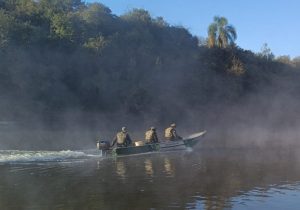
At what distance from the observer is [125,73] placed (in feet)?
195

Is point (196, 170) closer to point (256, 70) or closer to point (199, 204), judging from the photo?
point (199, 204)

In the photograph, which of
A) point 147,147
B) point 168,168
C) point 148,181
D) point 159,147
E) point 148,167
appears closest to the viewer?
point 148,181

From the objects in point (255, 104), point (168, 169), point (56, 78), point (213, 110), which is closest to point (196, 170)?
point (168, 169)

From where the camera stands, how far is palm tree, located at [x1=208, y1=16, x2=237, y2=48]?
6831cm

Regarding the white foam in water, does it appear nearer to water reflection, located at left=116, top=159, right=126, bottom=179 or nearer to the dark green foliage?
water reflection, located at left=116, top=159, right=126, bottom=179

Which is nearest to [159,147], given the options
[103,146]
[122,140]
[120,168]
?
[122,140]

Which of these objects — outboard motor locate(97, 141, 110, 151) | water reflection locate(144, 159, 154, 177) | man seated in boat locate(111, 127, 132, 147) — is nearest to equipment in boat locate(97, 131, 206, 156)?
outboard motor locate(97, 141, 110, 151)

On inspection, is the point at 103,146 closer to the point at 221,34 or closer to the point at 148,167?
the point at 148,167

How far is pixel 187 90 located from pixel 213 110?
4.08 m

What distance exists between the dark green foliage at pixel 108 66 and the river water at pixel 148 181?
27.6 meters

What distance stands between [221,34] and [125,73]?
1682cm

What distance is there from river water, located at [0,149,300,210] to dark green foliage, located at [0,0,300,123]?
27.6 meters

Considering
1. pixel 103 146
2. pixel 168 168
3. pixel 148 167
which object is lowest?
pixel 168 168

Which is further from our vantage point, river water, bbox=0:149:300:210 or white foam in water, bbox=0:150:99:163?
white foam in water, bbox=0:150:99:163
